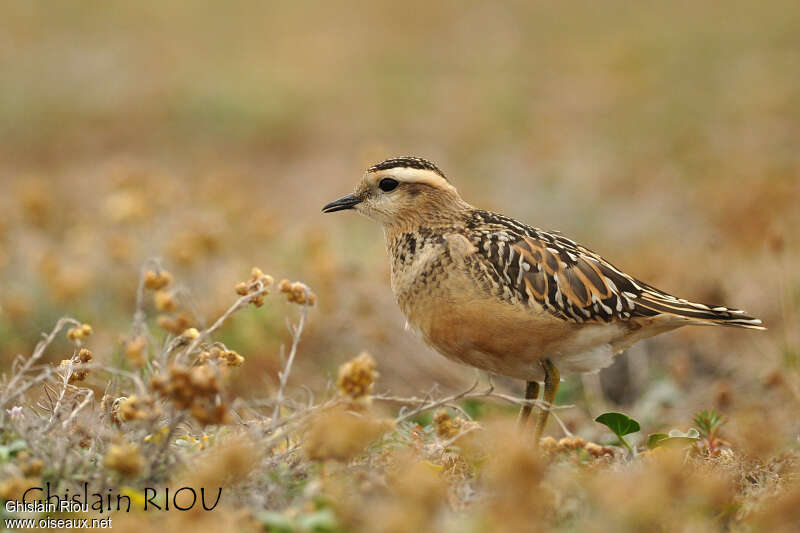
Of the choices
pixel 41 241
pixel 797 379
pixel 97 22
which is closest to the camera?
pixel 797 379

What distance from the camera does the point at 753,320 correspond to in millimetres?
5031

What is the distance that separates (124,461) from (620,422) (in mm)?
2351

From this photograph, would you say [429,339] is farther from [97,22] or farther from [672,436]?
[97,22]

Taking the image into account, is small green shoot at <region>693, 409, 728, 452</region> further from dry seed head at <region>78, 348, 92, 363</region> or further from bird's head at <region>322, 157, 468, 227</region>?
dry seed head at <region>78, 348, 92, 363</region>

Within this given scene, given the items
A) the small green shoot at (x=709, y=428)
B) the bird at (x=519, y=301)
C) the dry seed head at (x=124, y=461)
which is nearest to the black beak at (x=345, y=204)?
the bird at (x=519, y=301)

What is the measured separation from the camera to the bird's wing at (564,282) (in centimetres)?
475

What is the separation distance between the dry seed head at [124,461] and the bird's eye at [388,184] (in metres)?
2.56

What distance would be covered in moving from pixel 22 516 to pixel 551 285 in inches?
110

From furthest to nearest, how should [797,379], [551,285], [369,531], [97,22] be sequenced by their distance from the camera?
[97,22], [797,379], [551,285], [369,531]

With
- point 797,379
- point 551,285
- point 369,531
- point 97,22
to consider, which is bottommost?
point 797,379

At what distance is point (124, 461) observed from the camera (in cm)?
329

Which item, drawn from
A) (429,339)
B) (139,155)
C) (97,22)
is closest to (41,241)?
(139,155)

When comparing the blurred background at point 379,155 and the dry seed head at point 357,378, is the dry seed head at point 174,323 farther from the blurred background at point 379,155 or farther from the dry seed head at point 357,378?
the dry seed head at point 357,378

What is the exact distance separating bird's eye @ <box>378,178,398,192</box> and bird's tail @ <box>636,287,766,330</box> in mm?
1592
